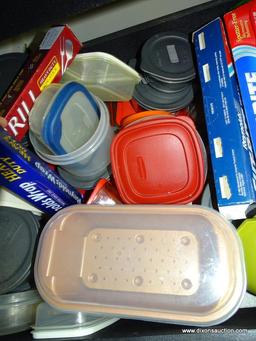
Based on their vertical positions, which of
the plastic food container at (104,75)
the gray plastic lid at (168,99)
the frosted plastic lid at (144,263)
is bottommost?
the frosted plastic lid at (144,263)

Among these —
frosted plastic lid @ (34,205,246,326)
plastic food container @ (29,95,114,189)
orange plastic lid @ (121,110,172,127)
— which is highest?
orange plastic lid @ (121,110,172,127)

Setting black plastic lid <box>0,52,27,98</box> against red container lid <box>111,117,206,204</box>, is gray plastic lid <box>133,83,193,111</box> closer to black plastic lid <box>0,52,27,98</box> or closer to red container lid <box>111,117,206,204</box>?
red container lid <box>111,117,206,204</box>

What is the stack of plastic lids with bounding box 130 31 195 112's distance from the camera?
0.84m

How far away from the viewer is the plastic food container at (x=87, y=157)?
75 cm

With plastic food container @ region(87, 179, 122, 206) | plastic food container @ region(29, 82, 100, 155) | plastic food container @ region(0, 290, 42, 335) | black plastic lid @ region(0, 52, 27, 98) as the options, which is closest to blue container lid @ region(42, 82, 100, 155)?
plastic food container @ region(29, 82, 100, 155)

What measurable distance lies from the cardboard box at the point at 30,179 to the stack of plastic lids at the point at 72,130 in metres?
0.05

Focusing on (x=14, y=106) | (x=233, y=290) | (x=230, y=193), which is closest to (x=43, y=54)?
(x=14, y=106)

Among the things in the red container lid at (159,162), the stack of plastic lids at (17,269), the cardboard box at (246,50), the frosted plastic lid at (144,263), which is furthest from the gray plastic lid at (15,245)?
the cardboard box at (246,50)

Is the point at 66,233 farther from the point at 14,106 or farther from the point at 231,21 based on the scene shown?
the point at 231,21

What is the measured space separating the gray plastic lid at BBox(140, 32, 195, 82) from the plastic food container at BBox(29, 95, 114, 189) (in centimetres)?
16

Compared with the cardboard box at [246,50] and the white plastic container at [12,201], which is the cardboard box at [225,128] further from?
the white plastic container at [12,201]

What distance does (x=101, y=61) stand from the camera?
0.85 meters

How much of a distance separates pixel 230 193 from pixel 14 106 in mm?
459

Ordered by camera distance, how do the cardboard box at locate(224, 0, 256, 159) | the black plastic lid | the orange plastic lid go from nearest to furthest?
the cardboard box at locate(224, 0, 256, 159)
the orange plastic lid
the black plastic lid
